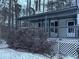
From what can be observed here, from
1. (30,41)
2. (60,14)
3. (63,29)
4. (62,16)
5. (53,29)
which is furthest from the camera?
(53,29)

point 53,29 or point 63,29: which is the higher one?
point 63,29

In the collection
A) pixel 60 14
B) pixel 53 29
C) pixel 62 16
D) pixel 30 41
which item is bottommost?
pixel 30 41

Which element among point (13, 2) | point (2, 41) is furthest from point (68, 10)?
point (13, 2)

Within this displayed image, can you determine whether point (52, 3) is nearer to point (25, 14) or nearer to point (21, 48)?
point (25, 14)

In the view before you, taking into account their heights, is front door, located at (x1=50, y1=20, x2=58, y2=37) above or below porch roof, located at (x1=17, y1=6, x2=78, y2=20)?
below

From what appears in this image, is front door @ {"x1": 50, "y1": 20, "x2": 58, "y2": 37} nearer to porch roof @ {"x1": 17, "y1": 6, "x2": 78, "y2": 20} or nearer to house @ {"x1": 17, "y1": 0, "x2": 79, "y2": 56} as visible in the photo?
A: house @ {"x1": 17, "y1": 0, "x2": 79, "y2": 56}

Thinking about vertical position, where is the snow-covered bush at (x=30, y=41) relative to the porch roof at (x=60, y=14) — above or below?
below

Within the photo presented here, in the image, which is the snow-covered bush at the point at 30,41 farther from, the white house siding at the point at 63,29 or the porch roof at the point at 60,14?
the porch roof at the point at 60,14

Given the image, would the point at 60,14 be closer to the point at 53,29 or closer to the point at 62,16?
the point at 62,16

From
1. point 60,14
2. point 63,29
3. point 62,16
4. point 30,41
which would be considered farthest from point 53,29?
point 30,41

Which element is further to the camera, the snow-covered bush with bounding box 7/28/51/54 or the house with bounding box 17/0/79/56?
the house with bounding box 17/0/79/56

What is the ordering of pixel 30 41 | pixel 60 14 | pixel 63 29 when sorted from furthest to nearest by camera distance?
pixel 63 29
pixel 60 14
pixel 30 41

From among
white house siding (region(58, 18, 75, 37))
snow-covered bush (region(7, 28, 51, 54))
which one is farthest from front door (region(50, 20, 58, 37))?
snow-covered bush (region(7, 28, 51, 54))

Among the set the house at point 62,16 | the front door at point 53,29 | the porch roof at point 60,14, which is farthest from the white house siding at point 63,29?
the porch roof at point 60,14
